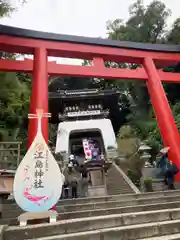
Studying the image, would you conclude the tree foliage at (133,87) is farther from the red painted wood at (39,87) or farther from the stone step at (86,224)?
the stone step at (86,224)

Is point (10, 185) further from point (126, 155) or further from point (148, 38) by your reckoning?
point (148, 38)

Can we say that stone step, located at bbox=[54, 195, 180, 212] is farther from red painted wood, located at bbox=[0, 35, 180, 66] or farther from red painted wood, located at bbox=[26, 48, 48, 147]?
red painted wood, located at bbox=[0, 35, 180, 66]

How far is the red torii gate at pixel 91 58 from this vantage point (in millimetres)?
7203

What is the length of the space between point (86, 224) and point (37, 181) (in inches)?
35.6

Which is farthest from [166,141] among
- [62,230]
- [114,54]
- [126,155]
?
[126,155]

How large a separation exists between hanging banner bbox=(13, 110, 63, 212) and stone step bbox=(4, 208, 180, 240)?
463 mm

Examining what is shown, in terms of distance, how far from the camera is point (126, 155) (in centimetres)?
1534

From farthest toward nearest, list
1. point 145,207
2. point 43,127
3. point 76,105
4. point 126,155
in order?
point 76,105
point 126,155
point 43,127
point 145,207

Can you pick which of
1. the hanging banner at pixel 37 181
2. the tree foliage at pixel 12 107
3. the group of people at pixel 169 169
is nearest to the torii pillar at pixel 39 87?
the hanging banner at pixel 37 181

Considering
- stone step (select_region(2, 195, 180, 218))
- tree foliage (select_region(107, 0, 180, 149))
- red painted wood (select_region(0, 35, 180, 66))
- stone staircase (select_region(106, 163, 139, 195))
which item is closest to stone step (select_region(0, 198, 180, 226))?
stone step (select_region(2, 195, 180, 218))

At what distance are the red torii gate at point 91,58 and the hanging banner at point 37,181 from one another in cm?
240

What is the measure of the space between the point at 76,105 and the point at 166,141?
1298 cm

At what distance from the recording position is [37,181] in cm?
352

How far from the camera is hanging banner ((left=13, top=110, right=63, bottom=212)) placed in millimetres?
3406
